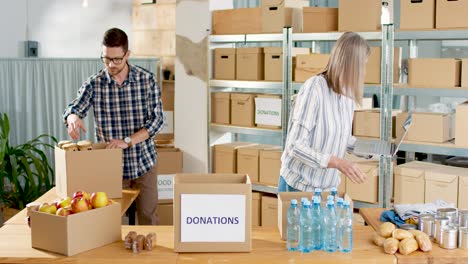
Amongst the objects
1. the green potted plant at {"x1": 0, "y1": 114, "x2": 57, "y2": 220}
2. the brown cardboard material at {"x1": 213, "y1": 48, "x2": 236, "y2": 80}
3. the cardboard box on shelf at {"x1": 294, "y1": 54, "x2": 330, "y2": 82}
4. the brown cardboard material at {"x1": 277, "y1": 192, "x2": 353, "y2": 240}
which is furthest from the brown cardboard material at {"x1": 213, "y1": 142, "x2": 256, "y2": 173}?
the brown cardboard material at {"x1": 277, "y1": 192, "x2": 353, "y2": 240}

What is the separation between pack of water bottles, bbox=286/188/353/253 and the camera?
276 centimetres

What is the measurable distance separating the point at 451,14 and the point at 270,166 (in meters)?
1.83

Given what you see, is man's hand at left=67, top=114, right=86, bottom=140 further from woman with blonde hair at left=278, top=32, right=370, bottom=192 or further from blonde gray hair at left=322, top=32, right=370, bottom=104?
blonde gray hair at left=322, top=32, right=370, bottom=104

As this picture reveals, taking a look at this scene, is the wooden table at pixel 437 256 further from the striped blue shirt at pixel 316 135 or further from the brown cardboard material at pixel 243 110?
the brown cardboard material at pixel 243 110

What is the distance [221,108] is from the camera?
225 inches

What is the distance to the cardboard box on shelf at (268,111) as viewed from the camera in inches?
211

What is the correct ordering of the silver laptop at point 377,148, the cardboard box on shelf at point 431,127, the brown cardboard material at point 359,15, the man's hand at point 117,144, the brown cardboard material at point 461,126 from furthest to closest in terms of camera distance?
the brown cardboard material at point 359,15 < the cardboard box on shelf at point 431,127 < the brown cardboard material at point 461,126 < the man's hand at point 117,144 < the silver laptop at point 377,148

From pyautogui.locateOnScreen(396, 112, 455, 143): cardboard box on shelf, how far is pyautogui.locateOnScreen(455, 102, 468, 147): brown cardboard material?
104 millimetres

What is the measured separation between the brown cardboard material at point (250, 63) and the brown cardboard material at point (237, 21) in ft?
0.56

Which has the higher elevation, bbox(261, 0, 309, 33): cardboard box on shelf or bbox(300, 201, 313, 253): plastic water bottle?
bbox(261, 0, 309, 33): cardboard box on shelf

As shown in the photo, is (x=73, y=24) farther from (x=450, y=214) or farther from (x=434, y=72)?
(x=450, y=214)

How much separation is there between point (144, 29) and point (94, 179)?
356cm

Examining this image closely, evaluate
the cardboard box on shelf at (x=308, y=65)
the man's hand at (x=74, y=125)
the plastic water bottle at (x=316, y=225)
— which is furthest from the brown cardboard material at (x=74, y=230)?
the cardboard box on shelf at (x=308, y=65)

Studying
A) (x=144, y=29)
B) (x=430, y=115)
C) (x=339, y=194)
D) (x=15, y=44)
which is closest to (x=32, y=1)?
(x=15, y=44)
